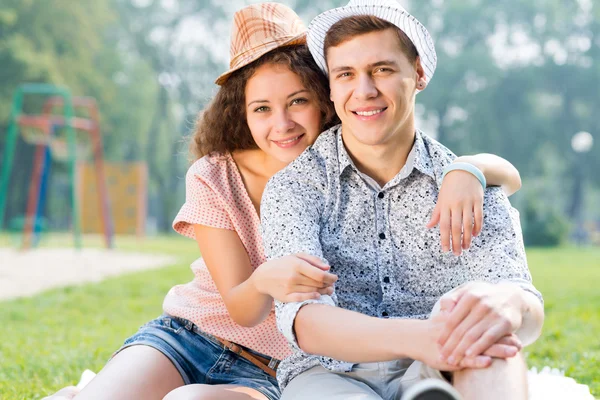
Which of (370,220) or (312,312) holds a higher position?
(370,220)

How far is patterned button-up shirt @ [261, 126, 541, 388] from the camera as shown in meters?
2.20

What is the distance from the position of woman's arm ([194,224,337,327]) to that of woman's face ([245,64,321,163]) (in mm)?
374

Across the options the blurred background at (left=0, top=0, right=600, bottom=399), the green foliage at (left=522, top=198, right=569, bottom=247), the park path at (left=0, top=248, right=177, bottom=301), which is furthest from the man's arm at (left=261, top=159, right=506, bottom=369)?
the green foliage at (left=522, top=198, right=569, bottom=247)

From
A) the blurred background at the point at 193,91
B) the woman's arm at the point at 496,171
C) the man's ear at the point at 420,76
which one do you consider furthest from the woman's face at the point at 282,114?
the blurred background at the point at 193,91

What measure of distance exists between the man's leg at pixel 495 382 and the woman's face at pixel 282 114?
117 cm

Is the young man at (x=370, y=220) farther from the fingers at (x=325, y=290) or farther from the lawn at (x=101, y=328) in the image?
the lawn at (x=101, y=328)

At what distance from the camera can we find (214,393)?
2.32 m

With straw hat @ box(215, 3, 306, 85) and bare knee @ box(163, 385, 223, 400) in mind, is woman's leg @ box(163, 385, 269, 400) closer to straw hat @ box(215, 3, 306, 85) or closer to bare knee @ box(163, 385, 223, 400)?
bare knee @ box(163, 385, 223, 400)

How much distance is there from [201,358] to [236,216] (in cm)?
55

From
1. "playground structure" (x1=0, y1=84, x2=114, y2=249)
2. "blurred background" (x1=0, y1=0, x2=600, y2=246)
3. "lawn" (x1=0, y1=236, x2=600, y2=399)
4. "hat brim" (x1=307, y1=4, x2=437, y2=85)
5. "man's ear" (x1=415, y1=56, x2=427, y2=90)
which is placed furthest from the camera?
"blurred background" (x1=0, y1=0, x2=600, y2=246)

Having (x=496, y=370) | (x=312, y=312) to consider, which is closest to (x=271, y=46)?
(x=312, y=312)

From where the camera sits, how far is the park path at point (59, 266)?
28.4 ft

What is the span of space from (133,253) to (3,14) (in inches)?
554

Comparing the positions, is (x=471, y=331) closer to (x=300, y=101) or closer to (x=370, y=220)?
(x=370, y=220)
